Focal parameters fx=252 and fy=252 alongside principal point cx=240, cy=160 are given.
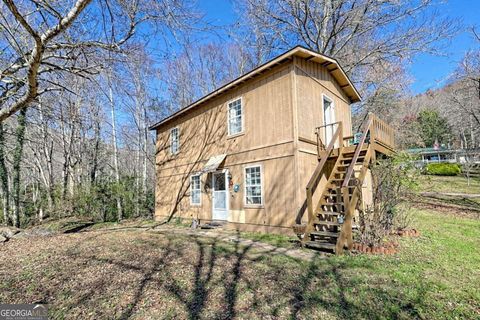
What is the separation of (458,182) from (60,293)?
88.3 ft

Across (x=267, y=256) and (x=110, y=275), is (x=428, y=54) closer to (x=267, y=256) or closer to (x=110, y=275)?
(x=267, y=256)

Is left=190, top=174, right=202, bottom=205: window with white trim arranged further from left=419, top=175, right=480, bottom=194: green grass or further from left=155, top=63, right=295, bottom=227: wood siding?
left=419, top=175, right=480, bottom=194: green grass

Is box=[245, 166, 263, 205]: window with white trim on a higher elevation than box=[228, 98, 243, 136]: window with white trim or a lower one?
lower

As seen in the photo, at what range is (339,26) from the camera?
50.5ft

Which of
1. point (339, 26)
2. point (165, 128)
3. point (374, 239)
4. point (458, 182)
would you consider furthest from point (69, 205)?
point (458, 182)

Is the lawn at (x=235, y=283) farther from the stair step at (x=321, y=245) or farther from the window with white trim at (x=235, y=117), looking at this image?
the window with white trim at (x=235, y=117)

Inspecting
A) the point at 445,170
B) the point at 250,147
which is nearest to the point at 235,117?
the point at 250,147

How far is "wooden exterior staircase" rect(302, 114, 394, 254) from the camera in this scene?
6.04 metres

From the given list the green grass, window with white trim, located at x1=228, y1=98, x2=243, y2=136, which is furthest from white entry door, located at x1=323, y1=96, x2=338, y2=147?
the green grass

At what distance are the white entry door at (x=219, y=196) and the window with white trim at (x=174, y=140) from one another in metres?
3.80

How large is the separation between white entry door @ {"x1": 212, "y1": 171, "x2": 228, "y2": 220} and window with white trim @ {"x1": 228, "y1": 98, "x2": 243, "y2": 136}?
1.83m

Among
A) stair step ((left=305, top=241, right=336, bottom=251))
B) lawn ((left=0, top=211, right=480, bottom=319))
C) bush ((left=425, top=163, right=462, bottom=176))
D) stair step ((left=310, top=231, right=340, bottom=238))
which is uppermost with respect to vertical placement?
bush ((left=425, top=163, right=462, bottom=176))

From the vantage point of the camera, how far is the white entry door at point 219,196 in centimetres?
1050

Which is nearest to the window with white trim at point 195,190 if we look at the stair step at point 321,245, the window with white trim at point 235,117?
the window with white trim at point 235,117
